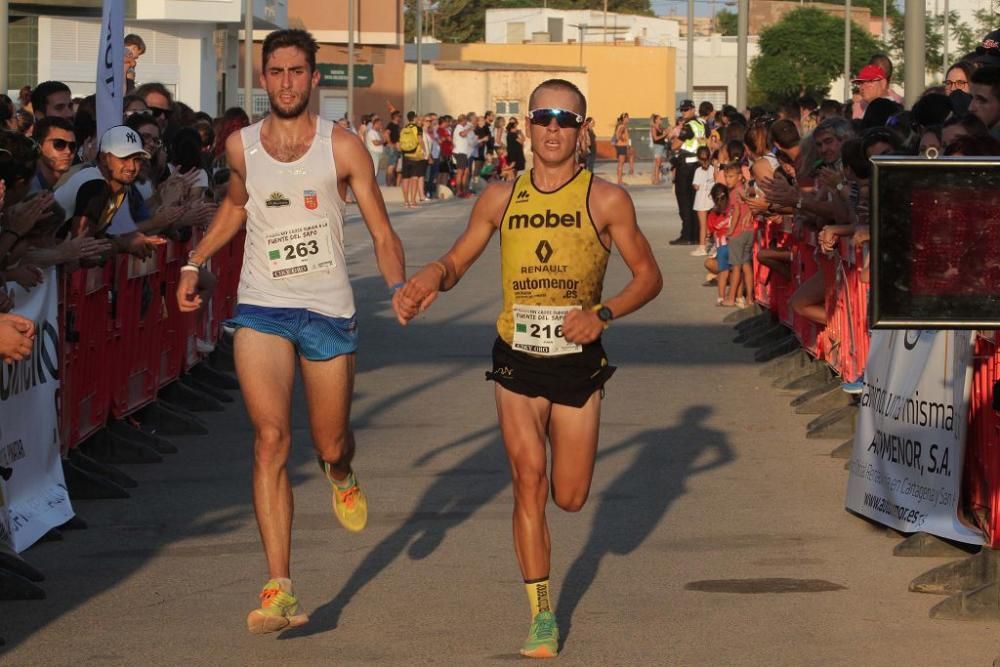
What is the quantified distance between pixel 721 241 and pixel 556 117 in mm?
13726

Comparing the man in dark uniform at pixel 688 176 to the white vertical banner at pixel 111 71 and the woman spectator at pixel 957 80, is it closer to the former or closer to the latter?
the woman spectator at pixel 957 80

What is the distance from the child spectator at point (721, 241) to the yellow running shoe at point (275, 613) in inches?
500

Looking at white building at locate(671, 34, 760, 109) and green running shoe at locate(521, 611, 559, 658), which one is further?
white building at locate(671, 34, 760, 109)

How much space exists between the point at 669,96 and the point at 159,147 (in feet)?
299

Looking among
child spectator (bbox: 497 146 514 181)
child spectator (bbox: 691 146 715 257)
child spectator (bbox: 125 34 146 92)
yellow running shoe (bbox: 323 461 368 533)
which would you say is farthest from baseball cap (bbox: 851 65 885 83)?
child spectator (bbox: 497 146 514 181)

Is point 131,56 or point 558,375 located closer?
point 558,375

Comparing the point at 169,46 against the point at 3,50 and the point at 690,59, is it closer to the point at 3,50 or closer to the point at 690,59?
the point at 690,59

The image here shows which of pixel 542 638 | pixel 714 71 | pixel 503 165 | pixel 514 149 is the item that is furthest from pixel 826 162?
pixel 714 71

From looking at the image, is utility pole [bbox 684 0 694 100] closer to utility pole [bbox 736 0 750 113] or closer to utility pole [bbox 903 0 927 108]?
utility pole [bbox 736 0 750 113]

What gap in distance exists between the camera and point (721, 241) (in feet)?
67.1

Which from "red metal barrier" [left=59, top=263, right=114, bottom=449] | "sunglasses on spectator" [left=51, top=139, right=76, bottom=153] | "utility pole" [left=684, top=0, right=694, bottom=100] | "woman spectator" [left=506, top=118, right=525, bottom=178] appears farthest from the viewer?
"woman spectator" [left=506, top=118, right=525, bottom=178]

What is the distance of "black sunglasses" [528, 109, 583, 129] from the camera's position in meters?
6.88

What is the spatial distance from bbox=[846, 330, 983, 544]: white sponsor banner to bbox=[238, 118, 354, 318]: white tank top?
2.82 m

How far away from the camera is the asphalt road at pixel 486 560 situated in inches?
270
